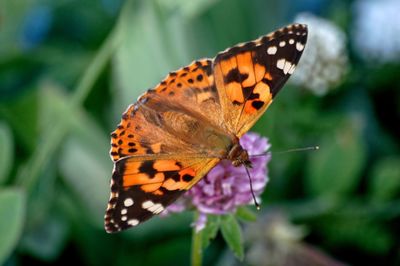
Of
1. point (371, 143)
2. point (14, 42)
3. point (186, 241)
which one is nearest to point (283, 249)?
point (186, 241)

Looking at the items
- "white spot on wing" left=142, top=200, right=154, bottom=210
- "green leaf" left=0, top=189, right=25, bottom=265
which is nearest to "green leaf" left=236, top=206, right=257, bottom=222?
"white spot on wing" left=142, top=200, right=154, bottom=210

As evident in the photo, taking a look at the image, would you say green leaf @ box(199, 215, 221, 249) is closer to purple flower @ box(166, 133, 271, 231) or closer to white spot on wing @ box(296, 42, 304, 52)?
purple flower @ box(166, 133, 271, 231)

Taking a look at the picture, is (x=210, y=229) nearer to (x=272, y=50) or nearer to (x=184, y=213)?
(x=272, y=50)

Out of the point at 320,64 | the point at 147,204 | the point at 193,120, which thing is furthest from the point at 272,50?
the point at 320,64

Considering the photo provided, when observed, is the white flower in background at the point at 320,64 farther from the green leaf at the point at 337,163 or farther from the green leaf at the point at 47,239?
the green leaf at the point at 47,239

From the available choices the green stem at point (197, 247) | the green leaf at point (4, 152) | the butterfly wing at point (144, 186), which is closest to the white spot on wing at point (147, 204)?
the butterfly wing at point (144, 186)

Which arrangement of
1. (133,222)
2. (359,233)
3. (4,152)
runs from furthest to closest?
(359,233) → (4,152) → (133,222)
